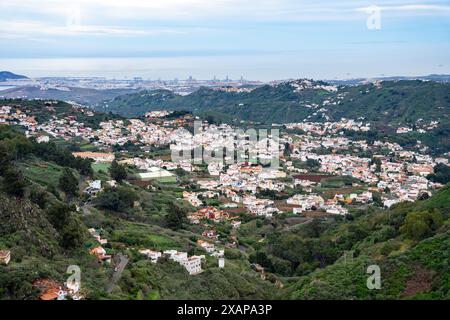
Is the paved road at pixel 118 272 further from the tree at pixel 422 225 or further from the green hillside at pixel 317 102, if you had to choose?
the green hillside at pixel 317 102

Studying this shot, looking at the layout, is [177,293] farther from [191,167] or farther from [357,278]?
[191,167]

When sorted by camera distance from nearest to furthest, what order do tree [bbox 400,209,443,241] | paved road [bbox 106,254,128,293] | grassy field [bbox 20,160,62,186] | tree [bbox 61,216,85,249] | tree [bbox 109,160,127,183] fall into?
paved road [bbox 106,254,128,293] → tree [bbox 61,216,85,249] → tree [bbox 400,209,443,241] → grassy field [bbox 20,160,62,186] → tree [bbox 109,160,127,183]

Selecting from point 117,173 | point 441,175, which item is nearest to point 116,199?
point 117,173

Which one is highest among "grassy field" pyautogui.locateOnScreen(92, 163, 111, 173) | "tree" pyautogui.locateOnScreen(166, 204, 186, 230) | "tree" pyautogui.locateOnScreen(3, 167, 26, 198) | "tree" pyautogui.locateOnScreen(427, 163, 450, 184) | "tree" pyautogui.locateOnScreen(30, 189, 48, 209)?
"tree" pyautogui.locateOnScreen(3, 167, 26, 198)

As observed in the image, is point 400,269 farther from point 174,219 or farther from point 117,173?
point 117,173

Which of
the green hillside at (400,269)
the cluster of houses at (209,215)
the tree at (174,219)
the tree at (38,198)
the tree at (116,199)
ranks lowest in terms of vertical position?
the cluster of houses at (209,215)

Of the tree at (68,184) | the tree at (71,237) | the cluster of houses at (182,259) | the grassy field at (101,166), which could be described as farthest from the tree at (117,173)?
the tree at (71,237)

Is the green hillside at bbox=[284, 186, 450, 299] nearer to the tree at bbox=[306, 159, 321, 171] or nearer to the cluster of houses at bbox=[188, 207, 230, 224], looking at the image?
the cluster of houses at bbox=[188, 207, 230, 224]

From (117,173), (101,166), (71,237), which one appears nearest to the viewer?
(71,237)

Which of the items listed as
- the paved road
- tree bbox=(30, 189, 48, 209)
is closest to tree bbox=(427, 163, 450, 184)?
the paved road
